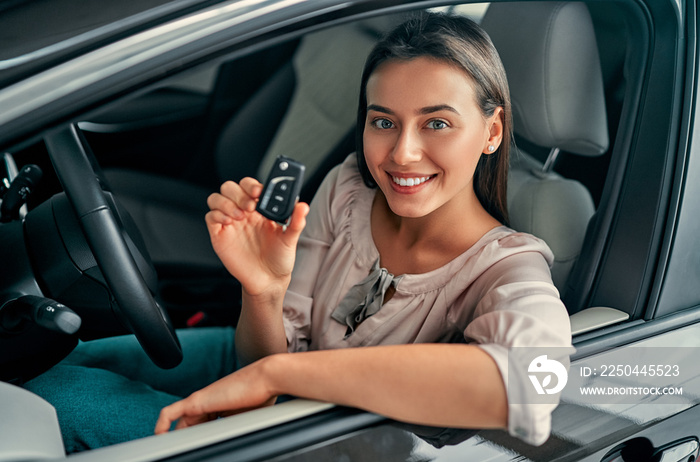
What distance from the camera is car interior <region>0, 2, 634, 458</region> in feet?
4.29

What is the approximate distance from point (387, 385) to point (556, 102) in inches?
34.0

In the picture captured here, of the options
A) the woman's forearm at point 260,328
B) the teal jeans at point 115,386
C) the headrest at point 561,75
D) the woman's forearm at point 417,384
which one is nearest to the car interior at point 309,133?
the headrest at point 561,75

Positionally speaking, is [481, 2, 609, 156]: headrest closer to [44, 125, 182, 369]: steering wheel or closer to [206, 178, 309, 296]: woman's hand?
[206, 178, 309, 296]: woman's hand

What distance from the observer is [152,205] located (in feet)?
6.69

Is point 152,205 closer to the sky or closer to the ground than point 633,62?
closer to the ground

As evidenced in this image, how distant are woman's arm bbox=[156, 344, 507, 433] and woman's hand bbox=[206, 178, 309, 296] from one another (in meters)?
0.23

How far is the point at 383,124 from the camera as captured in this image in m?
1.18

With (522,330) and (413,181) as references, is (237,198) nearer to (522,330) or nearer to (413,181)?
(413,181)

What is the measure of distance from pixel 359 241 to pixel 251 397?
56cm

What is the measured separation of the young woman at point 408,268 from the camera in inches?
32.0

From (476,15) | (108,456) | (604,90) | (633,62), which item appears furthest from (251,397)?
(476,15)

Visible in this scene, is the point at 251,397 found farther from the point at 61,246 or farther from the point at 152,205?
the point at 152,205

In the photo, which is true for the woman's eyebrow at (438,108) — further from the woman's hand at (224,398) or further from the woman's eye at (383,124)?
the woman's hand at (224,398)

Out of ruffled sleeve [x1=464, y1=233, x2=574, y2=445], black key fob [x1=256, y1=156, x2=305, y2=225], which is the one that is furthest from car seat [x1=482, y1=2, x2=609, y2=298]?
black key fob [x1=256, y1=156, x2=305, y2=225]
